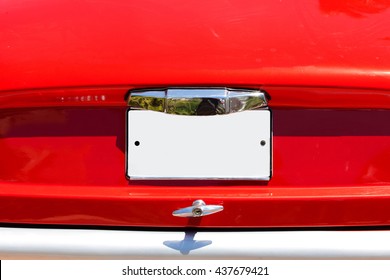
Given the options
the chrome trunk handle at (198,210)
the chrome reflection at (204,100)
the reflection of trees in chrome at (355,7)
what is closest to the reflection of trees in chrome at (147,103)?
the chrome reflection at (204,100)

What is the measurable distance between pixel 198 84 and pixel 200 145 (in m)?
0.20

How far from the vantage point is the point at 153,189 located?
236 cm

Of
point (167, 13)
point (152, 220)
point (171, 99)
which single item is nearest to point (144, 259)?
point (152, 220)

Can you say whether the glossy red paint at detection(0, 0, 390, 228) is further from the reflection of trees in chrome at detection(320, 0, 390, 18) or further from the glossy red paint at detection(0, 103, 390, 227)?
the reflection of trees in chrome at detection(320, 0, 390, 18)

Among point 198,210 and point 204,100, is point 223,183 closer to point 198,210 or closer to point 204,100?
point 198,210

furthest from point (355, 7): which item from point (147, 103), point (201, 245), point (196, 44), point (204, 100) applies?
point (201, 245)

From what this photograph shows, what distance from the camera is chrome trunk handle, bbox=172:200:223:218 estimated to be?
233cm

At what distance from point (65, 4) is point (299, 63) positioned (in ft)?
3.16

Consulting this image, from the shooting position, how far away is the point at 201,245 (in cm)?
234

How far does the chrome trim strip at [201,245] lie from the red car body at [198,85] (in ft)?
0.13

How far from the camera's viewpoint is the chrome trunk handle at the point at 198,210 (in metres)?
2.33

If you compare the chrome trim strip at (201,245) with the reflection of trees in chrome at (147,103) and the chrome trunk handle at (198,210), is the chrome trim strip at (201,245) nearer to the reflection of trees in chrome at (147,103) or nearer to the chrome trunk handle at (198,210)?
the chrome trunk handle at (198,210)

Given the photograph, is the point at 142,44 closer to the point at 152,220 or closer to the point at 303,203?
the point at 152,220

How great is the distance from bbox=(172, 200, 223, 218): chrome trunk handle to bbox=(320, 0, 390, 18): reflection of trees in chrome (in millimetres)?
859
